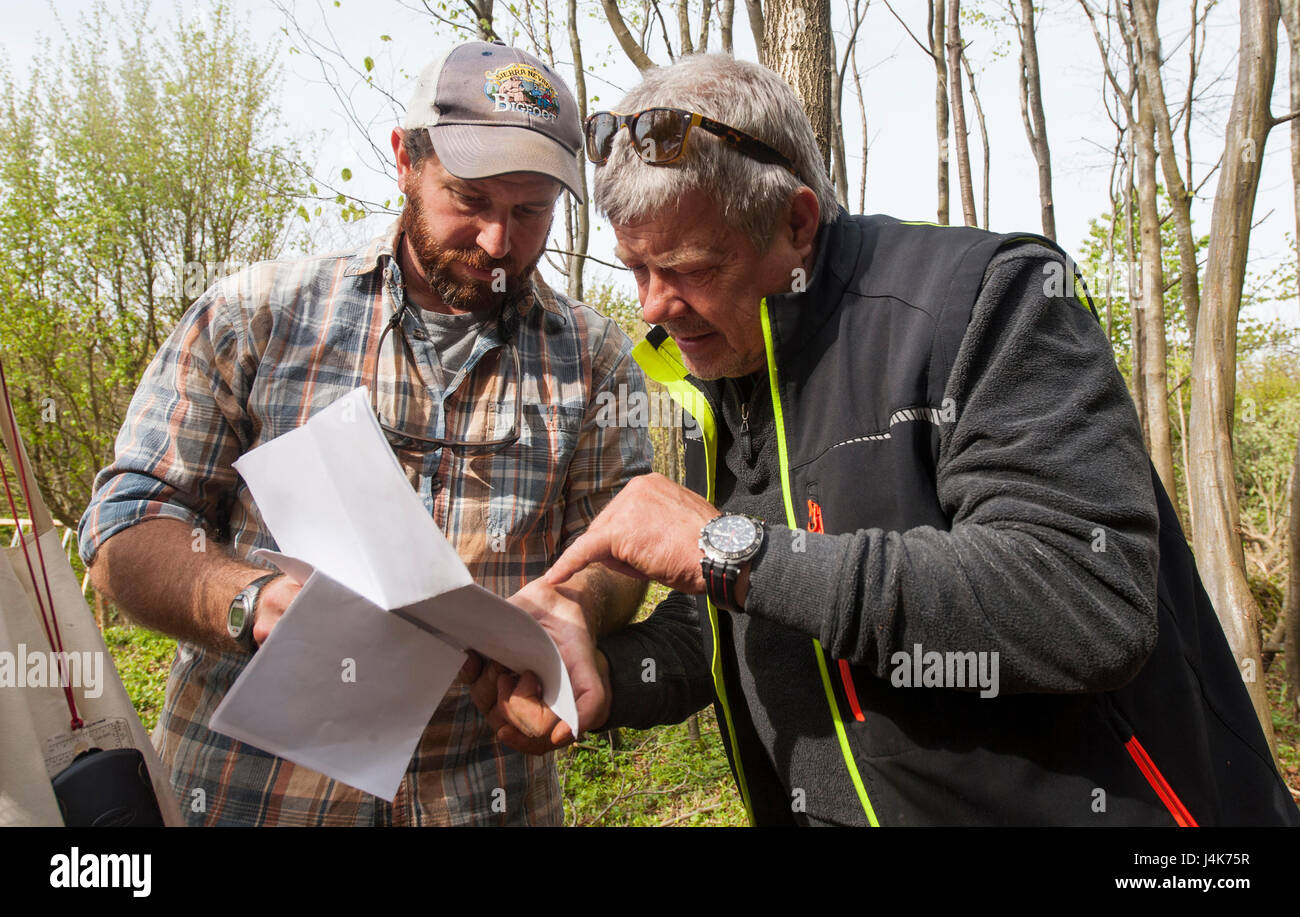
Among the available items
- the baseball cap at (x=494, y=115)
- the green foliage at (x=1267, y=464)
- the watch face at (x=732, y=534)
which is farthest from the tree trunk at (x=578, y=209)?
the green foliage at (x=1267, y=464)

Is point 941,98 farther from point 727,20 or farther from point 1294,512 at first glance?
point 1294,512

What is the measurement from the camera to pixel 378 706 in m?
1.43

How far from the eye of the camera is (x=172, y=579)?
1.66 metres

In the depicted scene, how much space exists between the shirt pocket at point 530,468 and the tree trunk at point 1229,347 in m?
3.59

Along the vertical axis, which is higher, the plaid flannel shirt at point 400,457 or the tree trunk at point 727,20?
the tree trunk at point 727,20

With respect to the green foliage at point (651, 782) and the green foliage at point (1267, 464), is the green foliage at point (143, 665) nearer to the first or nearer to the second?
the green foliage at point (651, 782)

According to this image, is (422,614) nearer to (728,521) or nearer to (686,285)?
(728,521)

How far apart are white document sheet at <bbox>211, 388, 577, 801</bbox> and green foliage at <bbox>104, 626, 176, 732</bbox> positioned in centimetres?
621

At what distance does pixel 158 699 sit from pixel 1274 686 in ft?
34.6

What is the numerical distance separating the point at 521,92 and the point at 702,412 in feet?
3.05

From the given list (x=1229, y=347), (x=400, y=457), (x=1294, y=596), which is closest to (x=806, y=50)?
(x=1229, y=347)

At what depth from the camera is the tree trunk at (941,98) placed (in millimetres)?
6636

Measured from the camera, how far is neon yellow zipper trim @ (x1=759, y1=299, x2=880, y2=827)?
55.1 inches
